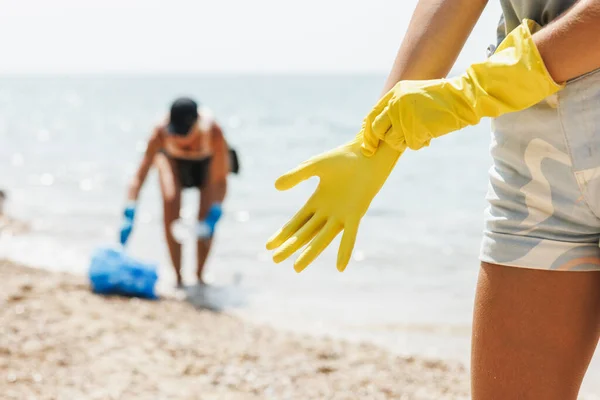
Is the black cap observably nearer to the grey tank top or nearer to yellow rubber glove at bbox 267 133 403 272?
yellow rubber glove at bbox 267 133 403 272

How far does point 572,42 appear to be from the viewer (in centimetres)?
103

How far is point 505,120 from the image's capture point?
3.83 ft

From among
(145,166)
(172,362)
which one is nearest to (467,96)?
(172,362)

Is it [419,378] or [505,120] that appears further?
[419,378]

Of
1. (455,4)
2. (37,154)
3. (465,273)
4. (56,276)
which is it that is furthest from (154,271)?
(37,154)

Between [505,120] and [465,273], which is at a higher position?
[505,120]

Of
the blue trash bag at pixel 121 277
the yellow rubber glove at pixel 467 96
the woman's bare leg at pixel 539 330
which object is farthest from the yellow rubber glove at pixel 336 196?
the blue trash bag at pixel 121 277

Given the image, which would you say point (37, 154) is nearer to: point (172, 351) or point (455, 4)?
point (172, 351)

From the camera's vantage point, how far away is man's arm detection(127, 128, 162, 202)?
5125 mm

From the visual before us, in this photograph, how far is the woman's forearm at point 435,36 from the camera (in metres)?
1.24

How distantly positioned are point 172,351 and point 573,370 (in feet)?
7.72

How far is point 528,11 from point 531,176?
268 mm

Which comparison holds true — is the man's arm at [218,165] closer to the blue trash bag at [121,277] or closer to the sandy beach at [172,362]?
the blue trash bag at [121,277]

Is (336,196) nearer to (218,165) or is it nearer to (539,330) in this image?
(539,330)
